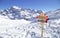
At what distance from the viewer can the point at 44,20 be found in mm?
21766

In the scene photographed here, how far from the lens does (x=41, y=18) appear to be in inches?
867

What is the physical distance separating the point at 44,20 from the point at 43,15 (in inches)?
26.3

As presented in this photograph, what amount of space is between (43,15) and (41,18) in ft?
1.62

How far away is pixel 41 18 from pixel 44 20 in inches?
20.5

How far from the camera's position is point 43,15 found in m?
21.8
